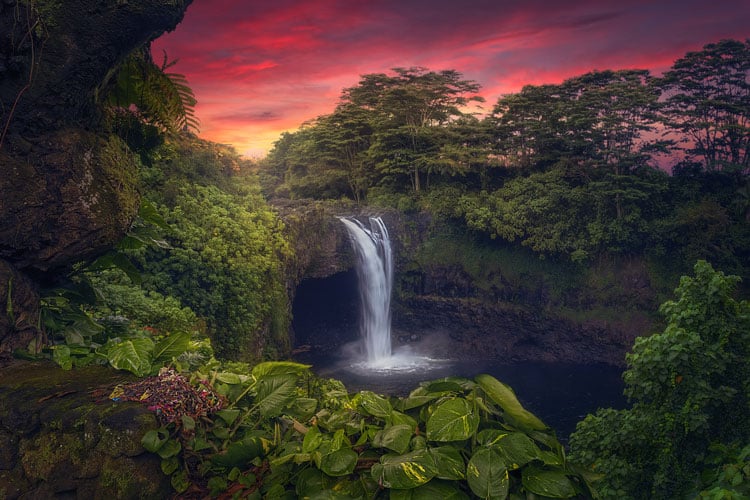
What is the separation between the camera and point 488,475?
5.30ft

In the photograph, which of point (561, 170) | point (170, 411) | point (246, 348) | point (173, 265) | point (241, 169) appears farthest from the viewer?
point (561, 170)

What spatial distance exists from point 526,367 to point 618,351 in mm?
3954

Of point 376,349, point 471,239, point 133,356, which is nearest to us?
point 133,356

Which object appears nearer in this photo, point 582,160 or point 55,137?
point 55,137

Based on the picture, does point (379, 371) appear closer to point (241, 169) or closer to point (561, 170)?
point (241, 169)

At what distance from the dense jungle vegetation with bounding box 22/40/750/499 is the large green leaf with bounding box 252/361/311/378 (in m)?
0.01

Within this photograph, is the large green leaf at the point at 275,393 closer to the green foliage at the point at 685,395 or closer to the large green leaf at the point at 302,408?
the large green leaf at the point at 302,408

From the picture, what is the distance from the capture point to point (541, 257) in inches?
914

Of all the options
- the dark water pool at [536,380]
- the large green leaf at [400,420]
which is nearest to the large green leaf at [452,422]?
the large green leaf at [400,420]

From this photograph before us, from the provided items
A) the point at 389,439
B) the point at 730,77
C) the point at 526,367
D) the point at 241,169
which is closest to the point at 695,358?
the point at 389,439

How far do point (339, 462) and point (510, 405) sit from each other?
2.13ft

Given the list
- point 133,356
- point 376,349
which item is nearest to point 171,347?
point 133,356

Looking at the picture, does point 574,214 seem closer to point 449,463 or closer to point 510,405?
point 510,405

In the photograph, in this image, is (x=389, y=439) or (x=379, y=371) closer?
(x=389, y=439)
